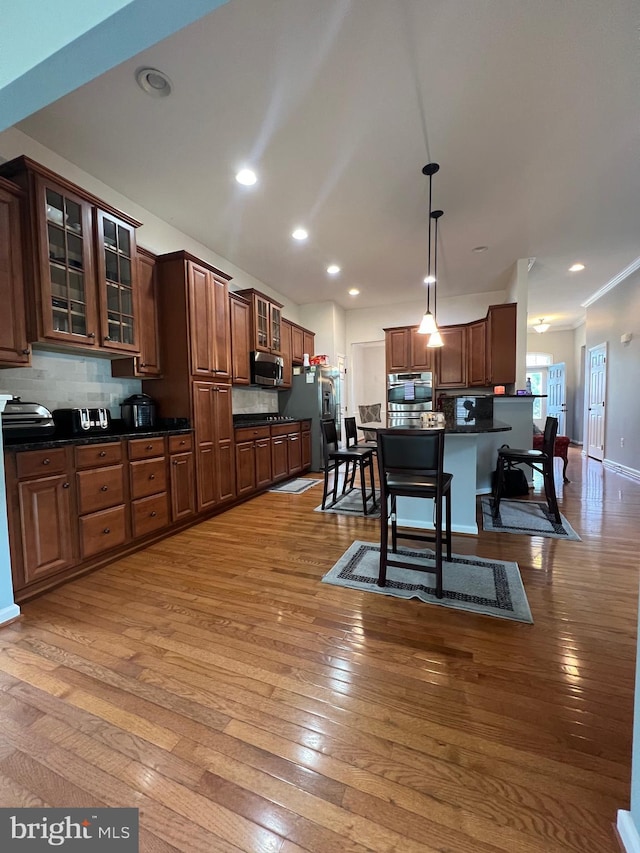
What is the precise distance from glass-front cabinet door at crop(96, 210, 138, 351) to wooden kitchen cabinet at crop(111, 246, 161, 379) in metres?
0.09

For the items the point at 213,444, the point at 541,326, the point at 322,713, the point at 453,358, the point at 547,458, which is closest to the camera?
the point at 322,713

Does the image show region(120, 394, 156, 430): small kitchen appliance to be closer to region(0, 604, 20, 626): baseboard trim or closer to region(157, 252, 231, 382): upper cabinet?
region(157, 252, 231, 382): upper cabinet

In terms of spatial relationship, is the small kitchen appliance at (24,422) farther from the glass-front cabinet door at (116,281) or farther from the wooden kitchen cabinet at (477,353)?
the wooden kitchen cabinet at (477,353)

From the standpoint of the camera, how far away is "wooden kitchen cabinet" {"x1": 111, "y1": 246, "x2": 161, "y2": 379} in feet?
10.1

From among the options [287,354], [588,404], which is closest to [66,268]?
[287,354]

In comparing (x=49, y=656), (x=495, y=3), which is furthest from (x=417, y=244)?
(x=49, y=656)

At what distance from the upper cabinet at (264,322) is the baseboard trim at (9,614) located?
3.53 meters

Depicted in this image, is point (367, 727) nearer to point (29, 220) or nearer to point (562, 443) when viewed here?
point (29, 220)

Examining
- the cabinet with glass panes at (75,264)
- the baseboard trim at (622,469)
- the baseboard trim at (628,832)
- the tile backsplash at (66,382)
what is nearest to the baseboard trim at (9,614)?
the tile backsplash at (66,382)

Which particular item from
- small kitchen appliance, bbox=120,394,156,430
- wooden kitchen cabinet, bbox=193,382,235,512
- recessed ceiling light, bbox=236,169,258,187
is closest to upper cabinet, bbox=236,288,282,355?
wooden kitchen cabinet, bbox=193,382,235,512

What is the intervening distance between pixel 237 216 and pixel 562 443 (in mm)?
5359

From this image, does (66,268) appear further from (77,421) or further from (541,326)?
(541,326)

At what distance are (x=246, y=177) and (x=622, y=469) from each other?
6.53 meters

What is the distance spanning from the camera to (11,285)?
2.17 m
